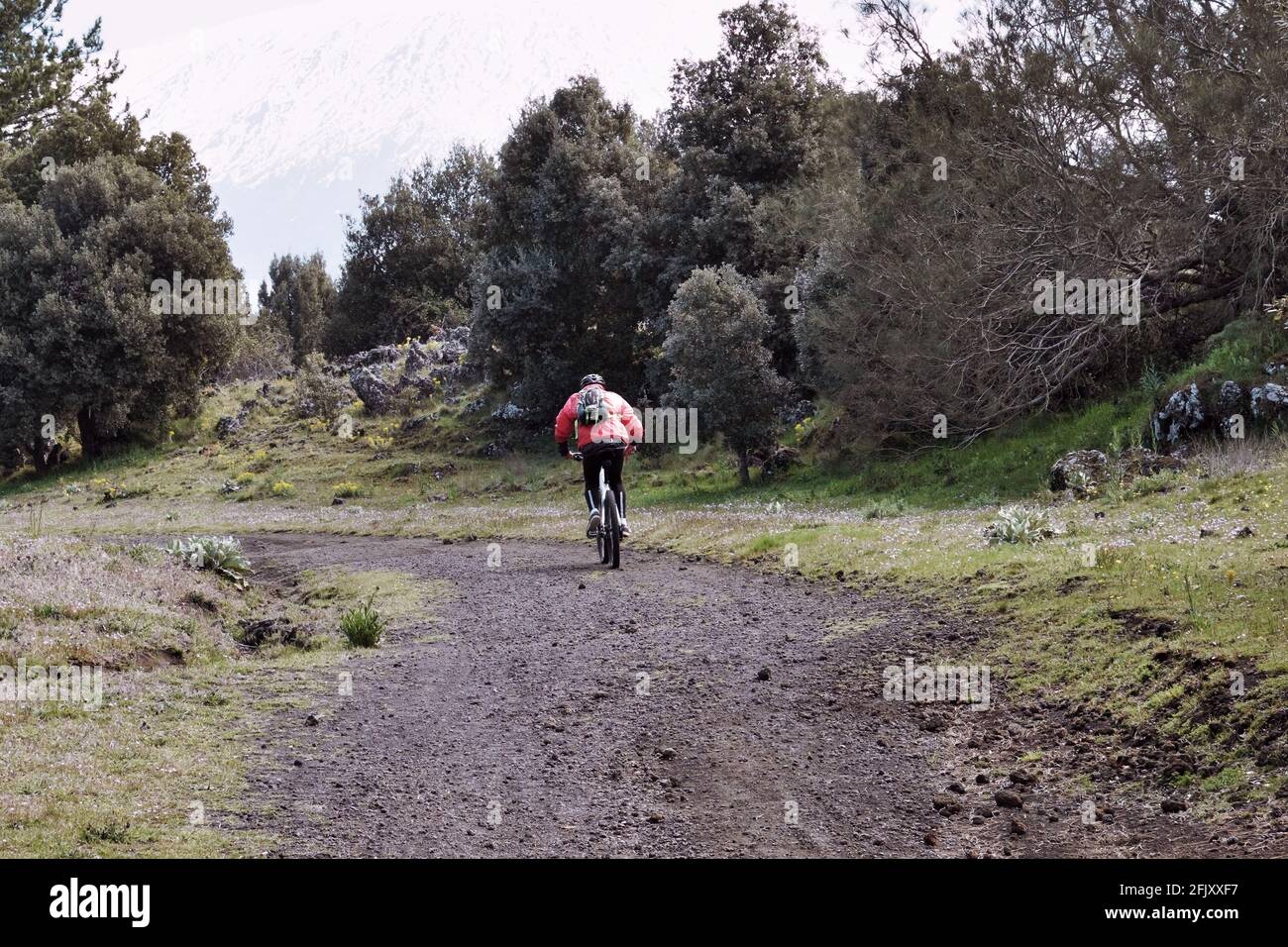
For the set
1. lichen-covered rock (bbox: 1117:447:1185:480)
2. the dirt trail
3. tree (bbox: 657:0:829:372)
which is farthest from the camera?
tree (bbox: 657:0:829:372)

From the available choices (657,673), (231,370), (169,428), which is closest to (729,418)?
(657,673)

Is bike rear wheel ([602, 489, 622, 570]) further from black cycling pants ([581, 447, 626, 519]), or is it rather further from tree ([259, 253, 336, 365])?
tree ([259, 253, 336, 365])

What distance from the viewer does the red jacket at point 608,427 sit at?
672 inches

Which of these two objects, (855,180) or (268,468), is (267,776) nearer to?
(855,180)

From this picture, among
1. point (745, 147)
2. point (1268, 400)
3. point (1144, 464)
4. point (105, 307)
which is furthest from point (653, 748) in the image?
point (105, 307)

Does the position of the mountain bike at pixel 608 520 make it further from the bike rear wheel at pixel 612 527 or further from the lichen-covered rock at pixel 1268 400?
the lichen-covered rock at pixel 1268 400

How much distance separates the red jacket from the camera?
1708cm

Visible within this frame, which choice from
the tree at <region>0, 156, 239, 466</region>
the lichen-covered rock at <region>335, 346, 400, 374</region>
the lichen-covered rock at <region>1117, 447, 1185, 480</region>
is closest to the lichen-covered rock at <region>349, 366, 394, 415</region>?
the lichen-covered rock at <region>335, 346, 400, 374</region>

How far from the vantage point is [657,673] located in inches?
411

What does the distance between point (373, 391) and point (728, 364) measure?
76.1 ft

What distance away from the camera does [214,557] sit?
17344mm

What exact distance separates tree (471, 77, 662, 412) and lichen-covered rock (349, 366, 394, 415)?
20.4 feet

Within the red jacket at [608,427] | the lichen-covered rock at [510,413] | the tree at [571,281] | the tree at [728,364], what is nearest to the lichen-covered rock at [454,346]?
the tree at [571,281]

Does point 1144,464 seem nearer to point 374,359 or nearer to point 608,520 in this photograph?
point 608,520
